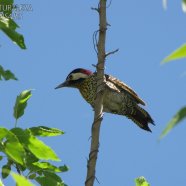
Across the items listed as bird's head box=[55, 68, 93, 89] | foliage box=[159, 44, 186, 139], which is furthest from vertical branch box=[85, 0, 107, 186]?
bird's head box=[55, 68, 93, 89]

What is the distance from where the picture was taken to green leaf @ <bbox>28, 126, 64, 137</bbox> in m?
1.65

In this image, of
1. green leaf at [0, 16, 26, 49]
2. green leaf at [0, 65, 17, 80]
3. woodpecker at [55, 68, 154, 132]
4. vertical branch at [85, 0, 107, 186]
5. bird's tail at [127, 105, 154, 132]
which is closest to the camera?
green leaf at [0, 16, 26, 49]

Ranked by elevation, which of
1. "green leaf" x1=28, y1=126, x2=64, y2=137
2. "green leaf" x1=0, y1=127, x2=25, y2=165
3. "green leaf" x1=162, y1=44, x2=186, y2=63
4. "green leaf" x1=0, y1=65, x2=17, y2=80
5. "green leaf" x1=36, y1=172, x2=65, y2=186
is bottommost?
"green leaf" x1=36, y1=172, x2=65, y2=186

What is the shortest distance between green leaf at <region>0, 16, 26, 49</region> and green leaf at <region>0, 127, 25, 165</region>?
342mm

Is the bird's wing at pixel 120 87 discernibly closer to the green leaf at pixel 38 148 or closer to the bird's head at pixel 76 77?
the bird's head at pixel 76 77

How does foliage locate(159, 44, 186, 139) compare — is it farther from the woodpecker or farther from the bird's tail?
the bird's tail

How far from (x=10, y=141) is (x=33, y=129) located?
0.38 metres

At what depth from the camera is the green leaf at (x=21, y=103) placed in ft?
5.80

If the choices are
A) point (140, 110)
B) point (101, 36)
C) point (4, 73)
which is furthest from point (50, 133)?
point (140, 110)

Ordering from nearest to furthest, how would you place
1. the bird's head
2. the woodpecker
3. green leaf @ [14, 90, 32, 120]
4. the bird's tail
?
green leaf @ [14, 90, 32, 120], the woodpecker, the bird's head, the bird's tail

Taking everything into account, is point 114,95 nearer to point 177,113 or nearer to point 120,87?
point 120,87

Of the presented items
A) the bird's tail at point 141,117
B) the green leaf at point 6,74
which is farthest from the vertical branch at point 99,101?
the bird's tail at point 141,117

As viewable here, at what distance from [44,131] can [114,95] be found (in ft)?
16.4

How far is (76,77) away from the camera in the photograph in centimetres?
675
